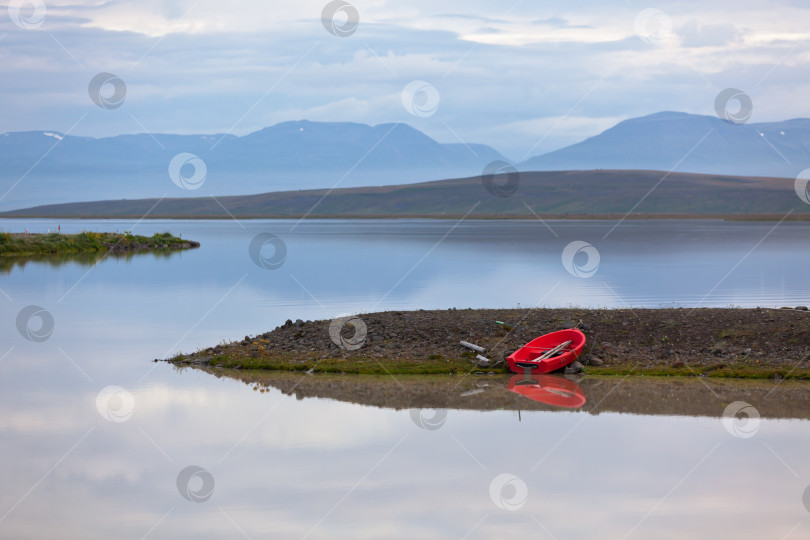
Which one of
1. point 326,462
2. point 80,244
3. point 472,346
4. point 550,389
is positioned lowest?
point 326,462

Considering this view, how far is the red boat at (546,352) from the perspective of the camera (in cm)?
1933

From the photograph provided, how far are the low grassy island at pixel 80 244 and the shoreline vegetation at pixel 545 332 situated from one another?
45.9 m

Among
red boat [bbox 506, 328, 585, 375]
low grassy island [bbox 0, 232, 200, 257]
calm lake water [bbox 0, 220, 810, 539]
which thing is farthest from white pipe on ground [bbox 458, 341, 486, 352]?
low grassy island [bbox 0, 232, 200, 257]

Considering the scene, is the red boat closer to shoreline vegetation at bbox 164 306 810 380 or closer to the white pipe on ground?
shoreline vegetation at bbox 164 306 810 380

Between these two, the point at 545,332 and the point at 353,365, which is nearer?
the point at 353,365

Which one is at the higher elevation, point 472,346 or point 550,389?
point 472,346

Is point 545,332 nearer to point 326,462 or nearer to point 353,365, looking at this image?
point 353,365

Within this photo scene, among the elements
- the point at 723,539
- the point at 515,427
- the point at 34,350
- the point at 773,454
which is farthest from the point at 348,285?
the point at 723,539

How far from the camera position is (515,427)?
15.3m

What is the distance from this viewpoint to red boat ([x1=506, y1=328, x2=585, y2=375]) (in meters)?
19.3

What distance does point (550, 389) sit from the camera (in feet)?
59.8

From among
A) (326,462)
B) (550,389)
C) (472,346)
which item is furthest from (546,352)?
(326,462)

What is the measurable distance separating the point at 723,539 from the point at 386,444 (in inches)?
214

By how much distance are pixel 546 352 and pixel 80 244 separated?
56211 millimetres
